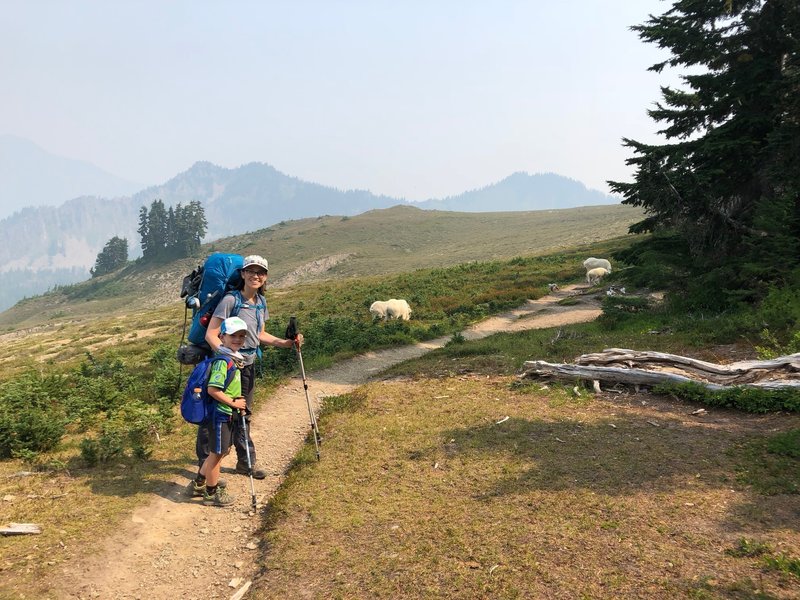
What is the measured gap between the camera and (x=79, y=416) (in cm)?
945

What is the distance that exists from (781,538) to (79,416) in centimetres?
1151

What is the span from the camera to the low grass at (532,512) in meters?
4.54

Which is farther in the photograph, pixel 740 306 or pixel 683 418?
pixel 740 306

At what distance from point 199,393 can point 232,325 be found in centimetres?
104

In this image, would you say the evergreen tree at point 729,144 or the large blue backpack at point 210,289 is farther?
the evergreen tree at point 729,144

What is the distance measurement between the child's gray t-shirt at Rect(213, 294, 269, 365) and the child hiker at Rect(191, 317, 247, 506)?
0.94ft

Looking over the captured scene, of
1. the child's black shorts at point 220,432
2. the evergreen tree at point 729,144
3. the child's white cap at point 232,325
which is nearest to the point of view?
the child's white cap at point 232,325


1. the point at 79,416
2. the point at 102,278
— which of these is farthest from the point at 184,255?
the point at 79,416

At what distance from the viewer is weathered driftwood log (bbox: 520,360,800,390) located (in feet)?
29.8

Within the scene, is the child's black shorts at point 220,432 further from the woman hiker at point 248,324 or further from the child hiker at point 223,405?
the woman hiker at point 248,324

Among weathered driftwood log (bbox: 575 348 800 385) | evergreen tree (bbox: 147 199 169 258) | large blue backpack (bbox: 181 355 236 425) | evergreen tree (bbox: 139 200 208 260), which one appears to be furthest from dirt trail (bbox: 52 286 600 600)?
evergreen tree (bbox: 147 199 169 258)

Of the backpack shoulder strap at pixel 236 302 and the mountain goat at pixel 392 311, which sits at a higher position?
the backpack shoulder strap at pixel 236 302

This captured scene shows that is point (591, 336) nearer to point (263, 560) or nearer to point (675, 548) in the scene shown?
point (675, 548)

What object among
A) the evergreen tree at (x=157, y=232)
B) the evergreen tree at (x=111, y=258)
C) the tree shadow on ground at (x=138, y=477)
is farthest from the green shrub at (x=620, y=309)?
the evergreen tree at (x=111, y=258)
